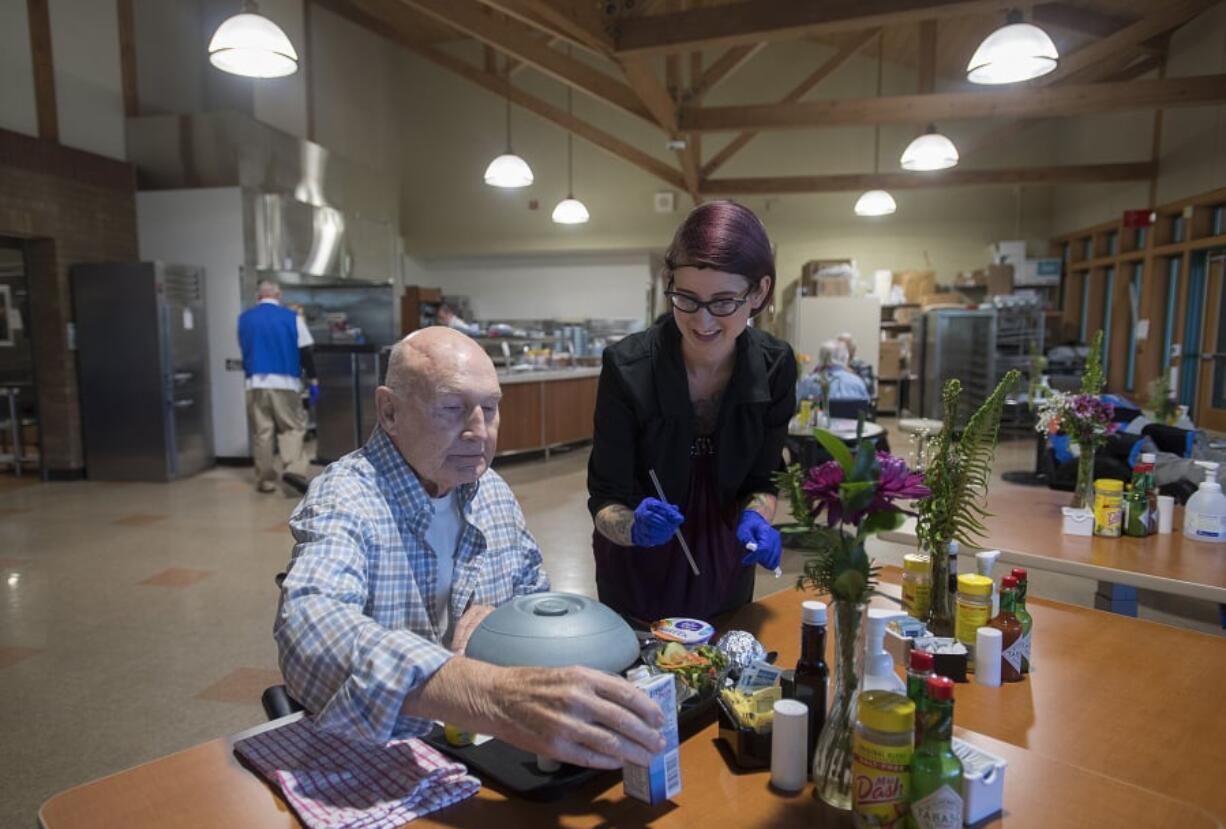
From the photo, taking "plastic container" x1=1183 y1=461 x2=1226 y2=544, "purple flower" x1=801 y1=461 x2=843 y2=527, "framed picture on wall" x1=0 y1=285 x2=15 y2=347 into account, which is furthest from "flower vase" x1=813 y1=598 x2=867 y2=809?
"framed picture on wall" x1=0 y1=285 x2=15 y2=347

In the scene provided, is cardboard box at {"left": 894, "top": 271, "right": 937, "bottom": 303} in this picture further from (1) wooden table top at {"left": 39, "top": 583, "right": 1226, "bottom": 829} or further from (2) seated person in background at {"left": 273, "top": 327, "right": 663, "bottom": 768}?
(2) seated person in background at {"left": 273, "top": 327, "right": 663, "bottom": 768}

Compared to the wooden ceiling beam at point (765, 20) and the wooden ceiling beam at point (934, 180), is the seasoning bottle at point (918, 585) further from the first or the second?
the wooden ceiling beam at point (934, 180)

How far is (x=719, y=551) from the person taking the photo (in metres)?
1.78

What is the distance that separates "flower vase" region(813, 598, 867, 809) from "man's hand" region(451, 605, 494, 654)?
612mm

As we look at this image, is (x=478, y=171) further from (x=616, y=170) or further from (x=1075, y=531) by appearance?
(x=1075, y=531)

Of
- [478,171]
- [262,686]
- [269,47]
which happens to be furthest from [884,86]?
[262,686]

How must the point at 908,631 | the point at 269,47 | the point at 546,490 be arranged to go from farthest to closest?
the point at 546,490, the point at 269,47, the point at 908,631

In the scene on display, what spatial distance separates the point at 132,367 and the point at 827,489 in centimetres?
792

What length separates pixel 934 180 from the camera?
1078 centimetres

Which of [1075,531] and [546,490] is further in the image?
[546,490]

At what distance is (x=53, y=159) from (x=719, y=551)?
7.88m

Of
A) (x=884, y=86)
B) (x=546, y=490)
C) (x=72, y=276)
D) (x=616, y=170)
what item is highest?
(x=884, y=86)

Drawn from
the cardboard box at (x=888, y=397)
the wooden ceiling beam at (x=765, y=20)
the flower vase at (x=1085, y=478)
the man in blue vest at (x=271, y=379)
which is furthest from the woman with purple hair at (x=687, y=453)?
the cardboard box at (x=888, y=397)

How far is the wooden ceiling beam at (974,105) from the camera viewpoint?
7.06 metres
